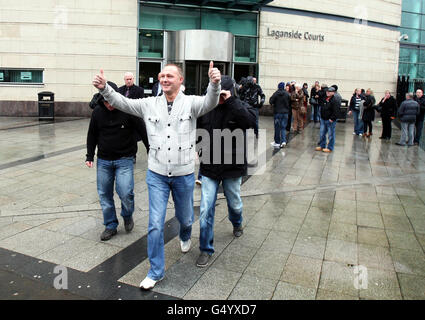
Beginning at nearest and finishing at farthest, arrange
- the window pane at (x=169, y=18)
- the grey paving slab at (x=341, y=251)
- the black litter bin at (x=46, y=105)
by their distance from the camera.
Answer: the grey paving slab at (x=341, y=251) < the black litter bin at (x=46, y=105) < the window pane at (x=169, y=18)

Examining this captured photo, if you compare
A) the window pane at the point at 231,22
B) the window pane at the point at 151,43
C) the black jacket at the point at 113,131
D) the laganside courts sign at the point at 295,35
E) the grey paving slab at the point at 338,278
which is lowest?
the grey paving slab at the point at 338,278

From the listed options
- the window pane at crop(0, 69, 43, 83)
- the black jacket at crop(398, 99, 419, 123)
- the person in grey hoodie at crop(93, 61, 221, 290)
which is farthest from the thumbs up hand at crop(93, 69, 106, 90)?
the window pane at crop(0, 69, 43, 83)

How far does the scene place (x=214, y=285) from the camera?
3740 millimetres

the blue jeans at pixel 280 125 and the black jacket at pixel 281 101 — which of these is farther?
the blue jeans at pixel 280 125

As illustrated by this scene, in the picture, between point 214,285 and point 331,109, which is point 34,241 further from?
point 331,109

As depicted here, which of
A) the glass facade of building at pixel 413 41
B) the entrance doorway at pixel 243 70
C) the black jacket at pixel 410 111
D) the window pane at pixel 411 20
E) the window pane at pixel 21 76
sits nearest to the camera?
the black jacket at pixel 410 111

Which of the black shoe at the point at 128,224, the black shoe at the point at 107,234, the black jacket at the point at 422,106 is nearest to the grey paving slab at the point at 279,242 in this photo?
the black shoe at the point at 128,224

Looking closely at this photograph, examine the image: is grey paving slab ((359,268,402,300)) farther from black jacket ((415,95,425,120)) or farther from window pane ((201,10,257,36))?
window pane ((201,10,257,36))

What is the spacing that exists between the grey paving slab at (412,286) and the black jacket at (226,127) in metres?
1.95

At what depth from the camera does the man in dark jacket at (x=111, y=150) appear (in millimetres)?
4621

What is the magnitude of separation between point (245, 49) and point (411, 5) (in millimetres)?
14646

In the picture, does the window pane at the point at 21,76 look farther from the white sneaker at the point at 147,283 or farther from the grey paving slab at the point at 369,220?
the white sneaker at the point at 147,283

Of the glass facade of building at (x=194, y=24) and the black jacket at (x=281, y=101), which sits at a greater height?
the glass facade of building at (x=194, y=24)
